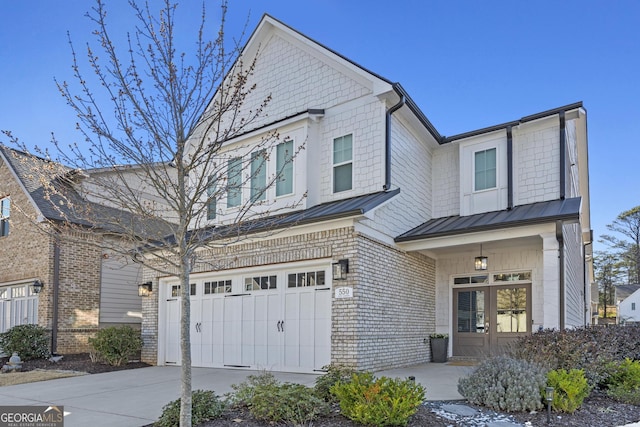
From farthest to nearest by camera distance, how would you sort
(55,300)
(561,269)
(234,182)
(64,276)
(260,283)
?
1. (64,276)
2. (55,300)
3. (260,283)
4. (561,269)
5. (234,182)

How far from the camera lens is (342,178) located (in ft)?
39.9

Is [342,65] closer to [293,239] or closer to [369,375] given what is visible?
[293,239]

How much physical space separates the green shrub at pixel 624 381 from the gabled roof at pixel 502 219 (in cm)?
296

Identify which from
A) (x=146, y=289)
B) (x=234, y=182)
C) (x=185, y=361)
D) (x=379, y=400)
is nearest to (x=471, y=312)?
(x=379, y=400)

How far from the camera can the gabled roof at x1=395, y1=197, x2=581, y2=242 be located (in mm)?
10062

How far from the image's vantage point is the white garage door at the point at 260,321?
10625 millimetres

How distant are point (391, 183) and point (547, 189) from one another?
3702mm

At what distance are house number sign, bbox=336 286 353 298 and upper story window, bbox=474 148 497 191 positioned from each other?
4.84 m

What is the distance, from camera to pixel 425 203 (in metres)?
13.5

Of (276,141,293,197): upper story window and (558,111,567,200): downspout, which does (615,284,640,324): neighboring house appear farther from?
(276,141,293,197): upper story window

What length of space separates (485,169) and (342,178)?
3689 millimetres

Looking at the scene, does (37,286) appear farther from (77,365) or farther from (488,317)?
(488,317)

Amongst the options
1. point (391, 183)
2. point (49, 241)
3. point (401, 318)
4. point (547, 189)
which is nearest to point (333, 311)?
point (401, 318)

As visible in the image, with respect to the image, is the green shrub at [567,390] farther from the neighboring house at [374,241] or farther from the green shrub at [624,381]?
the neighboring house at [374,241]
